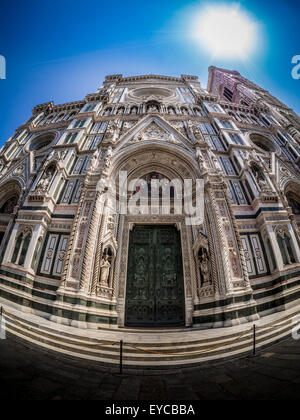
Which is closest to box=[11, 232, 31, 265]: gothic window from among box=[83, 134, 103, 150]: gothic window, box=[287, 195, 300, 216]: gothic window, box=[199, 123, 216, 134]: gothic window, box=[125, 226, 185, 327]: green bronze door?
box=[125, 226, 185, 327]: green bronze door

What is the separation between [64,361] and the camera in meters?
3.34

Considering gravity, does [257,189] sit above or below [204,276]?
above

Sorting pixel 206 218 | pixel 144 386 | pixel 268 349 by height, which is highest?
pixel 206 218

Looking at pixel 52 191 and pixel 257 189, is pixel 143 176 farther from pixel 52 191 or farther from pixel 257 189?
pixel 257 189

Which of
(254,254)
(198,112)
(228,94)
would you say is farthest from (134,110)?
(228,94)

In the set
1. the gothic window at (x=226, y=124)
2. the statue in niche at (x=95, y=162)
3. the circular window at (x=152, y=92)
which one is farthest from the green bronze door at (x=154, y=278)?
the circular window at (x=152, y=92)

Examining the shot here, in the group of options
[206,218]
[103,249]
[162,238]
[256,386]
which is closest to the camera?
[256,386]

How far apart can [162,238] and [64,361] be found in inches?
234

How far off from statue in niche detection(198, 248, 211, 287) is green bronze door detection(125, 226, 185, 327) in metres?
0.96

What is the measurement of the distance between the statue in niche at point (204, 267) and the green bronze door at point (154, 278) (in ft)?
3.16

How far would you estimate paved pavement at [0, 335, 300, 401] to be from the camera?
2072 millimetres

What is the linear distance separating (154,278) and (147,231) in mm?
2327

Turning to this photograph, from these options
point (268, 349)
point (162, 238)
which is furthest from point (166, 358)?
point (162, 238)

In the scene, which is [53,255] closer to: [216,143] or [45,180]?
[45,180]
